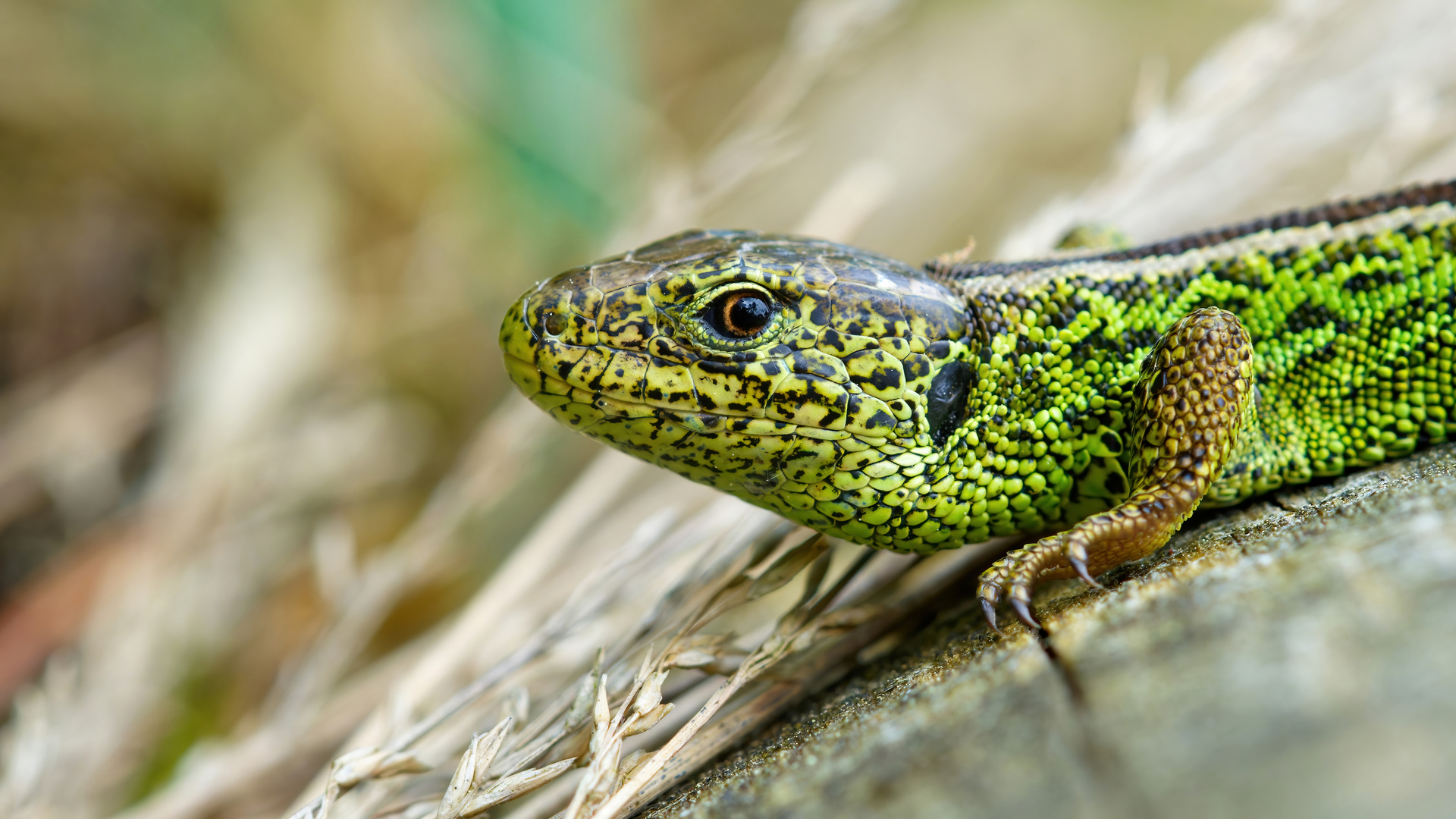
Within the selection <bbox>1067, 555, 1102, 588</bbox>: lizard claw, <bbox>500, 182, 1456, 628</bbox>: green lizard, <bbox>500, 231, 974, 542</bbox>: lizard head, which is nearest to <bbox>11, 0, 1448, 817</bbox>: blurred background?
<bbox>500, 182, 1456, 628</bbox>: green lizard

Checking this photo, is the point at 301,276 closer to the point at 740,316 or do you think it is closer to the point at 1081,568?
the point at 740,316

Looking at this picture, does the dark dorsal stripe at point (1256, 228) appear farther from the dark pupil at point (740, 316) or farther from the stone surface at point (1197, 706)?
the stone surface at point (1197, 706)

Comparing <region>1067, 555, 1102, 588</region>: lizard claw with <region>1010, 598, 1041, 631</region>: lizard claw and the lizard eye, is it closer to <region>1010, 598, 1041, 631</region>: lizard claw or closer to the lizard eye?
<region>1010, 598, 1041, 631</region>: lizard claw

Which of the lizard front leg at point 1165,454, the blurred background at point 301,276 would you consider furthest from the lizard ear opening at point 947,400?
the blurred background at point 301,276

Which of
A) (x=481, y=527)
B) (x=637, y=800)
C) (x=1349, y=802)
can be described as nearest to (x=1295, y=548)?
(x=1349, y=802)

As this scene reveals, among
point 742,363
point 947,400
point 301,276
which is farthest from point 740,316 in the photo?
point 301,276

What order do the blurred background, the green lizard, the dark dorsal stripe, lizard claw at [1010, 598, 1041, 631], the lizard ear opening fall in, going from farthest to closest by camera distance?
the blurred background < the dark dorsal stripe < the lizard ear opening < the green lizard < lizard claw at [1010, 598, 1041, 631]
